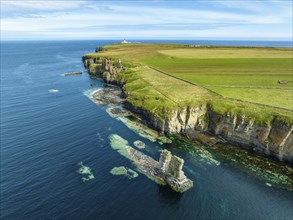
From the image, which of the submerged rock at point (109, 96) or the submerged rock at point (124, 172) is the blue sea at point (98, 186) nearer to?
the submerged rock at point (124, 172)

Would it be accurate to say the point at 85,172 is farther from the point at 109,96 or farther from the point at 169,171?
the point at 109,96

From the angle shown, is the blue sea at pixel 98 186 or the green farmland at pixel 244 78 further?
the green farmland at pixel 244 78

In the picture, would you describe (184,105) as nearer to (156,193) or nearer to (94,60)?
(156,193)

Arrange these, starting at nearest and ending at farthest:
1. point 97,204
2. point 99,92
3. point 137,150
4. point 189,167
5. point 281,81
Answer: point 97,204 < point 189,167 < point 137,150 < point 281,81 < point 99,92

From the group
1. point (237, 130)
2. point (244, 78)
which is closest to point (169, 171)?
point (237, 130)

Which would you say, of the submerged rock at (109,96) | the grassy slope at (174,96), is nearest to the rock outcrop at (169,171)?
the grassy slope at (174,96)

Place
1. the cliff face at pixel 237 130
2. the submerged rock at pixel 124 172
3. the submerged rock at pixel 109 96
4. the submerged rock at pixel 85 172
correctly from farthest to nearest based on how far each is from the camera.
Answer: the submerged rock at pixel 109 96 → the cliff face at pixel 237 130 → the submerged rock at pixel 124 172 → the submerged rock at pixel 85 172

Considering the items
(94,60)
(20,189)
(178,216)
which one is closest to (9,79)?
(94,60)
